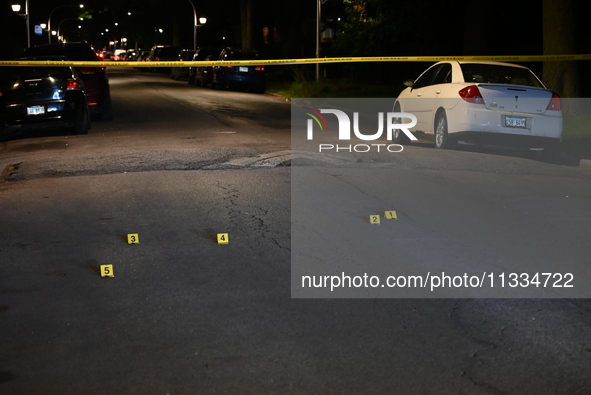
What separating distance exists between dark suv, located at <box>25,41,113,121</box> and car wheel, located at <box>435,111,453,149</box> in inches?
387

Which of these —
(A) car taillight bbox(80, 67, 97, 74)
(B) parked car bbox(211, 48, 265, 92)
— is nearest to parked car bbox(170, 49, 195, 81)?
(B) parked car bbox(211, 48, 265, 92)

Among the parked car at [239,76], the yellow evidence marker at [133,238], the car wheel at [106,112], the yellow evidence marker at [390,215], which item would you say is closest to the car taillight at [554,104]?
the yellow evidence marker at [390,215]

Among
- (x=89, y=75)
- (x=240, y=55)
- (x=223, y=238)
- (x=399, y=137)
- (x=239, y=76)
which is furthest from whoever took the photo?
(x=240, y=55)

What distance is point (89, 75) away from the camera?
21.6 m

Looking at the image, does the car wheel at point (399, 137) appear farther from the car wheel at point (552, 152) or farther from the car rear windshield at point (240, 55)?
the car rear windshield at point (240, 55)

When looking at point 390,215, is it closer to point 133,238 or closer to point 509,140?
point 133,238

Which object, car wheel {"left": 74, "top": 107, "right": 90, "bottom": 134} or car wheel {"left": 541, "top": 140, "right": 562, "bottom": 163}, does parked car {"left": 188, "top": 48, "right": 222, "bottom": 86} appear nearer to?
car wheel {"left": 74, "top": 107, "right": 90, "bottom": 134}

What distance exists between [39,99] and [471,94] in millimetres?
8949

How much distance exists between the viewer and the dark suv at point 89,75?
21672mm

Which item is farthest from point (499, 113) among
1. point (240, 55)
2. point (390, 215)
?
point (240, 55)

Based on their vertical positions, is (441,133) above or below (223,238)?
above

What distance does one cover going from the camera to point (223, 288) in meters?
6.88

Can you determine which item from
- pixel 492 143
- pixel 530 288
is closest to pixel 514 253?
pixel 530 288

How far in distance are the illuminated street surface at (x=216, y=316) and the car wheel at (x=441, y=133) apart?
129 inches
